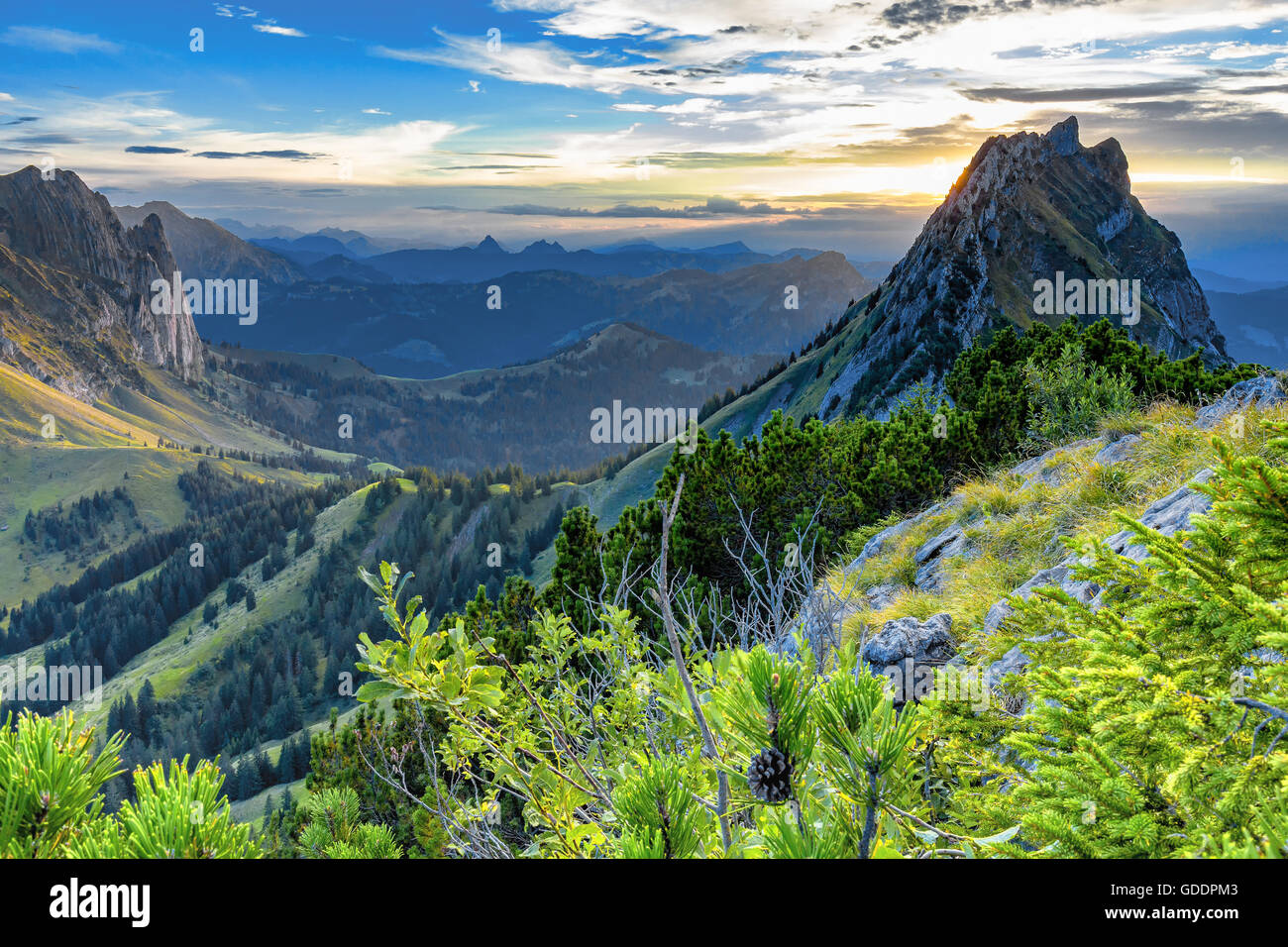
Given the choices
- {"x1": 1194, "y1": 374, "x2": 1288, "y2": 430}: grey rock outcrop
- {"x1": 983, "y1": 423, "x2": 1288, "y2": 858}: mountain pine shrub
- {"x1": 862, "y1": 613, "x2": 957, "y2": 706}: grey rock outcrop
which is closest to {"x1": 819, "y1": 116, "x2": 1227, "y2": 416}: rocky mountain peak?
{"x1": 1194, "y1": 374, "x2": 1288, "y2": 430}: grey rock outcrop

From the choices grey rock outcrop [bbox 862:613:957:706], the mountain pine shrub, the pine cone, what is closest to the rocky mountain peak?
grey rock outcrop [bbox 862:613:957:706]

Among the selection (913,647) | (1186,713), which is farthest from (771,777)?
(913,647)

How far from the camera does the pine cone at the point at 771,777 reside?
220 centimetres

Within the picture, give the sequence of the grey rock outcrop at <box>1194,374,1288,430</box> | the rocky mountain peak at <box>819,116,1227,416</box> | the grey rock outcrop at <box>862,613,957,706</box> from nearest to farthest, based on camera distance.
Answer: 1. the grey rock outcrop at <box>862,613,957,706</box>
2. the grey rock outcrop at <box>1194,374,1288,430</box>
3. the rocky mountain peak at <box>819,116,1227,416</box>

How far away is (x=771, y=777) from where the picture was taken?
2.24m

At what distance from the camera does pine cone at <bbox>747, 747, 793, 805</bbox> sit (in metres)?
2.20

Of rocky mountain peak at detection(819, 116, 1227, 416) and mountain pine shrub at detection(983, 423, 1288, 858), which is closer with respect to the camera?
mountain pine shrub at detection(983, 423, 1288, 858)

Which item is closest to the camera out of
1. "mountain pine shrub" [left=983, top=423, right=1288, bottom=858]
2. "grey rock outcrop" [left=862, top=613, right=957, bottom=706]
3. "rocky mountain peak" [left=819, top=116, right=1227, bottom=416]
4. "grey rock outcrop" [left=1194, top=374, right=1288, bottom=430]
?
"mountain pine shrub" [left=983, top=423, right=1288, bottom=858]

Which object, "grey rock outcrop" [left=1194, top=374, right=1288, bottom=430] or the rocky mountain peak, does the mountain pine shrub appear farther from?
the rocky mountain peak

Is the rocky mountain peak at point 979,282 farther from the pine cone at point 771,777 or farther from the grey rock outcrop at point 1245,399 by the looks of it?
the pine cone at point 771,777

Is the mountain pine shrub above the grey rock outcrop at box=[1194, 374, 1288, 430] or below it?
below

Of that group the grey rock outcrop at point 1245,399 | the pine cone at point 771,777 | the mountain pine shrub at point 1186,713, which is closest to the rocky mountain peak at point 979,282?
the grey rock outcrop at point 1245,399

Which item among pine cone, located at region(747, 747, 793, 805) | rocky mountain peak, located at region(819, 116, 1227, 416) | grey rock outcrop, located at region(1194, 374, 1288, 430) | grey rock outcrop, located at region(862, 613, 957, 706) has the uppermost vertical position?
rocky mountain peak, located at region(819, 116, 1227, 416)

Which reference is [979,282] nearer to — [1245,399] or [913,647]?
[1245,399]
